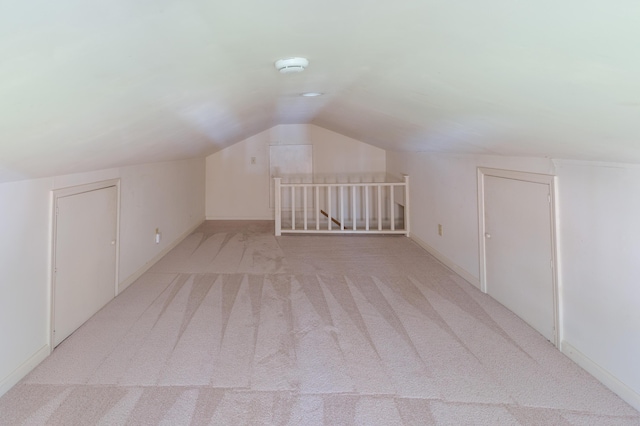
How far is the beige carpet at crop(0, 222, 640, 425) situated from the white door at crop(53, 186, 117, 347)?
0.14 meters

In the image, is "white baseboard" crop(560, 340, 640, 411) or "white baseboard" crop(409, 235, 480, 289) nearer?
"white baseboard" crop(560, 340, 640, 411)

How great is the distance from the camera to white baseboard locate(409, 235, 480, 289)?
3.33 meters

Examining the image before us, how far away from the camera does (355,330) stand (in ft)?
8.14

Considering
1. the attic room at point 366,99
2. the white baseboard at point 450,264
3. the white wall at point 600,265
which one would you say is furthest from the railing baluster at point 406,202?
the white wall at point 600,265

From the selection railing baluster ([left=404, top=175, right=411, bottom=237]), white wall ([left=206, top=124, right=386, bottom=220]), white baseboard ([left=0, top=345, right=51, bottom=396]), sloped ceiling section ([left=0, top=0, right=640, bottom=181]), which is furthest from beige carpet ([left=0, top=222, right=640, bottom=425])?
white wall ([left=206, top=124, right=386, bottom=220])

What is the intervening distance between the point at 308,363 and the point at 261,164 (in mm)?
5372

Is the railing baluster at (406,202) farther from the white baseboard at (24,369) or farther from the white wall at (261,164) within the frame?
the white baseboard at (24,369)

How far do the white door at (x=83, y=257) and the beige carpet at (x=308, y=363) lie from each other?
144mm

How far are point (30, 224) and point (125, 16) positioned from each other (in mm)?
1743

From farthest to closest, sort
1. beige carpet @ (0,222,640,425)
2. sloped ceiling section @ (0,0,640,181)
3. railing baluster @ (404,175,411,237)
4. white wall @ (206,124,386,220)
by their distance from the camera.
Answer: white wall @ (206,124,386,220)
railing baluster @ (404,175,411,237)
beige carpet @ (0,222,640,425)
sloped ceiling section @ (0,0,640,181)

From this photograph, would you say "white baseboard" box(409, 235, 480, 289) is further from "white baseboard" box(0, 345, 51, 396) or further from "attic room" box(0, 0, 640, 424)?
"white baseboard" box(0, 345, 51, 396)

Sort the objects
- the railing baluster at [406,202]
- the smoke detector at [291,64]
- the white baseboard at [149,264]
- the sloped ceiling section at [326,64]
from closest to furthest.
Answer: the sloped ceiling section at [326,64] < the smoke detector at [291,64] < the white baseboard at [149,264] < the railing baluster at [406,202]

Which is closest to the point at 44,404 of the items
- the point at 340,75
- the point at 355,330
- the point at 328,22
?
the point at 355,330

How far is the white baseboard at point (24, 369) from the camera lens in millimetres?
1824
